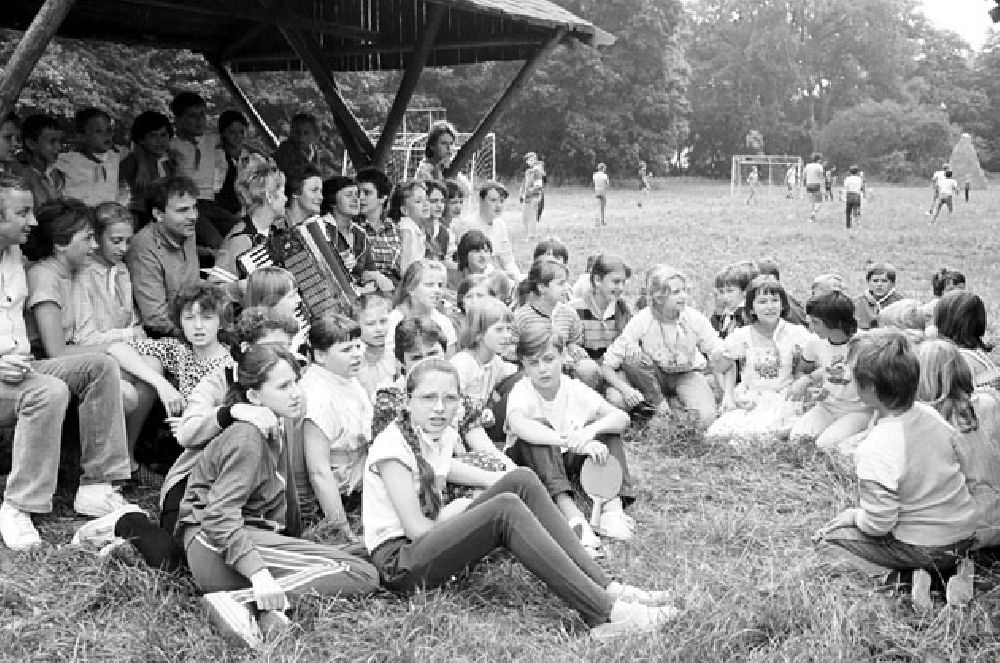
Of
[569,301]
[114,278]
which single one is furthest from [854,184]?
[114,278]

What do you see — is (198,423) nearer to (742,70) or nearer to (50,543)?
(50,543)

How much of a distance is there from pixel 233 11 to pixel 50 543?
5.33m

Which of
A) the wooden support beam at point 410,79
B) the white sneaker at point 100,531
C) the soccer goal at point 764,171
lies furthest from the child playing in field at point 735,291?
the soccer goal at point 764,171

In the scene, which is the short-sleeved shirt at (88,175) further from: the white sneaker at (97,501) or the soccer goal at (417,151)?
the soccer goal at (417,151)

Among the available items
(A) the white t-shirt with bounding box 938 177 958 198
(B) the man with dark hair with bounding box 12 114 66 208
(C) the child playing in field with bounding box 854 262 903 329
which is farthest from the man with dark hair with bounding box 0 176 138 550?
(A) the white t-shirt with bounding box 938 177 958 198

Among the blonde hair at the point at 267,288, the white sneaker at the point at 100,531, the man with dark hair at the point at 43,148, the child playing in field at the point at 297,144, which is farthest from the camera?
the child playing in field at the point at 297,144

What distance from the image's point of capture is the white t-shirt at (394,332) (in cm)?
536

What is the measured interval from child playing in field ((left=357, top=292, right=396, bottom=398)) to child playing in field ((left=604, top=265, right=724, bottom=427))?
70.3 inches

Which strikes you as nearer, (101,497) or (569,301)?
(101,497)

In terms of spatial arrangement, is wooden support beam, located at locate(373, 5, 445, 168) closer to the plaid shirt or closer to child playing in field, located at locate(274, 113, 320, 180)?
child playing in field, located at locate(274, 113, 320, 180)

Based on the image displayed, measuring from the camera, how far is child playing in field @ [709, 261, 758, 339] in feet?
23.2

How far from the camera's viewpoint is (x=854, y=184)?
72.2ft

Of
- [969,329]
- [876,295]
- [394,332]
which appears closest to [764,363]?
[876,295]

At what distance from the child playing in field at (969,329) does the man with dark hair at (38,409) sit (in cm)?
381
